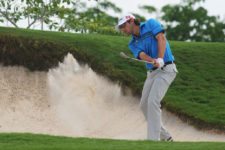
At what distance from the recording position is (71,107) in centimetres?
1647

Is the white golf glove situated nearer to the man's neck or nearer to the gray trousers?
the gray trousers

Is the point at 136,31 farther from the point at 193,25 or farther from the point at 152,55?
the point at 193,25

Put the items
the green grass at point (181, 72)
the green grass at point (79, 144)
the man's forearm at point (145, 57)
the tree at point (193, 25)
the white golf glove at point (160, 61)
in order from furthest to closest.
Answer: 1. the tree at point (193, 25)
2. the green grass at point (181, 72)
3. the man's forearm at point (145, 57)
4. the white golf glove at point (160, 61)
5. the green grass at point (79, 144)

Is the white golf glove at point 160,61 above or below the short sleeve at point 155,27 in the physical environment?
below

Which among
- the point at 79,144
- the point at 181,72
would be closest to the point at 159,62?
the point at 79,144

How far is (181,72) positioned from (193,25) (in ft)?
136

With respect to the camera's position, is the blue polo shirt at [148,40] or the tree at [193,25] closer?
the blue polo shirt at [148,40]

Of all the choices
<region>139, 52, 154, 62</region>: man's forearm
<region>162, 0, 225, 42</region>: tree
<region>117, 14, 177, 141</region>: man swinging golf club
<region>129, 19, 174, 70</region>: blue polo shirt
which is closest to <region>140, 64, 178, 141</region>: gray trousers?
<region>117, 14, 177, 141</region>: man swinging golf club

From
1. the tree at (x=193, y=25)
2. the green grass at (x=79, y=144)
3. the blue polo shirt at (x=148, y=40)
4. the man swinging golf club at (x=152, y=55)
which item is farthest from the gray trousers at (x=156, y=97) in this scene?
the tree at (x=193, y=25)

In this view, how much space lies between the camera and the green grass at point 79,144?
356 inches

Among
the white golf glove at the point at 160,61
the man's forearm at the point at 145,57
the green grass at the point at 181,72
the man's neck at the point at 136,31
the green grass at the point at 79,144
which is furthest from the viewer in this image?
the green grass at the point at 181,72

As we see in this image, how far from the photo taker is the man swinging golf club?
1143 cm

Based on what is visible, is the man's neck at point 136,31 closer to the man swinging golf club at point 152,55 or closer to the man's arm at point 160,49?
the man swinging golf club at point 152,55

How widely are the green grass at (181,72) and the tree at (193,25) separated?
38.9m
